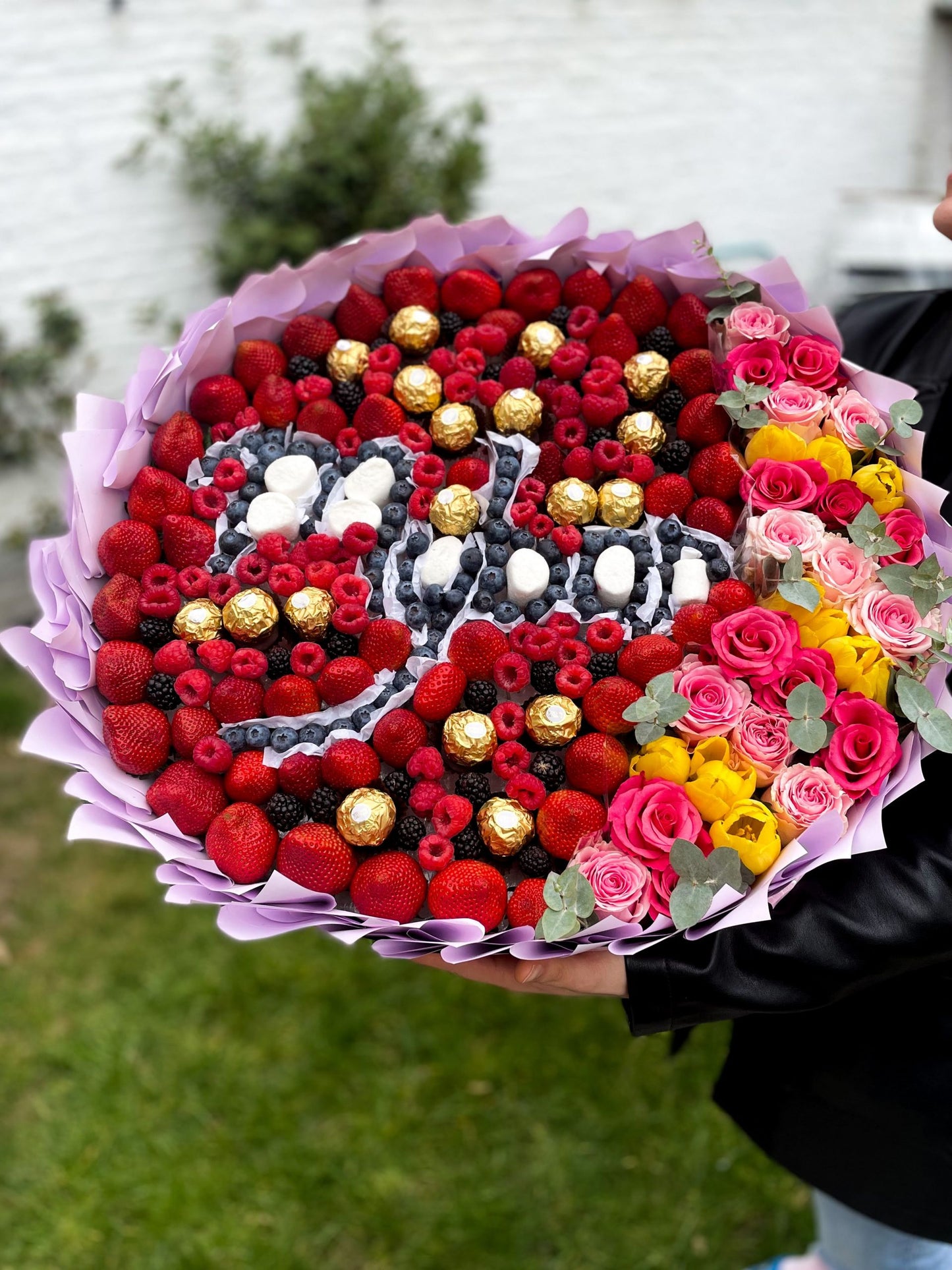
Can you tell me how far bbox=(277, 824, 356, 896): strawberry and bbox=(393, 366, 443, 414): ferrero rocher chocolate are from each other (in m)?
0.56

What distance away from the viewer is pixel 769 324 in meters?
1.28

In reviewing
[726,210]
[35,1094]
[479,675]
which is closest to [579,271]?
[479,675]

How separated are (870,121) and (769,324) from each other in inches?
159

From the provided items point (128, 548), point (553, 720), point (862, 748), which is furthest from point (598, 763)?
point (128, 548)

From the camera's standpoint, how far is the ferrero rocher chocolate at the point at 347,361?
4.39ft

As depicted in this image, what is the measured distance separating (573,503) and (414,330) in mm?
338

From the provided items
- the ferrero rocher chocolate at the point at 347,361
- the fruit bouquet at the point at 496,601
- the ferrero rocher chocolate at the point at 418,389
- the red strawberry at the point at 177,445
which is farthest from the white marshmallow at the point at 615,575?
the red strawberry at the point at 177,445

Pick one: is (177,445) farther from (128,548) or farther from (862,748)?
(862,748)

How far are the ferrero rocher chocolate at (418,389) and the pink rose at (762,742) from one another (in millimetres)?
567

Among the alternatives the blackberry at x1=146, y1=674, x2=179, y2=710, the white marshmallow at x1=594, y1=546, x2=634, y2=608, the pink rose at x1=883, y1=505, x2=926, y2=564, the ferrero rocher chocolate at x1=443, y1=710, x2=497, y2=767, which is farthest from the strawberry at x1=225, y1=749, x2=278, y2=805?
the pink rose at x1=883, y1=505, x2=926, y2=564

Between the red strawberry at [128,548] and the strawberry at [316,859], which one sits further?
the red strawberry at [128,548]

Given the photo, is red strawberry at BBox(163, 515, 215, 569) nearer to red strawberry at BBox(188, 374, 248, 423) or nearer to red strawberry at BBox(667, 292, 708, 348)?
red strawberry at BBox(188, 374, 248, 423)

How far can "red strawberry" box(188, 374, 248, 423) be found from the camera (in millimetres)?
1290

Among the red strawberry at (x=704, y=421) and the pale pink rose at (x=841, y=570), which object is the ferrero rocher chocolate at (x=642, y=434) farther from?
the pale pink rose at (x=841, y=570)
